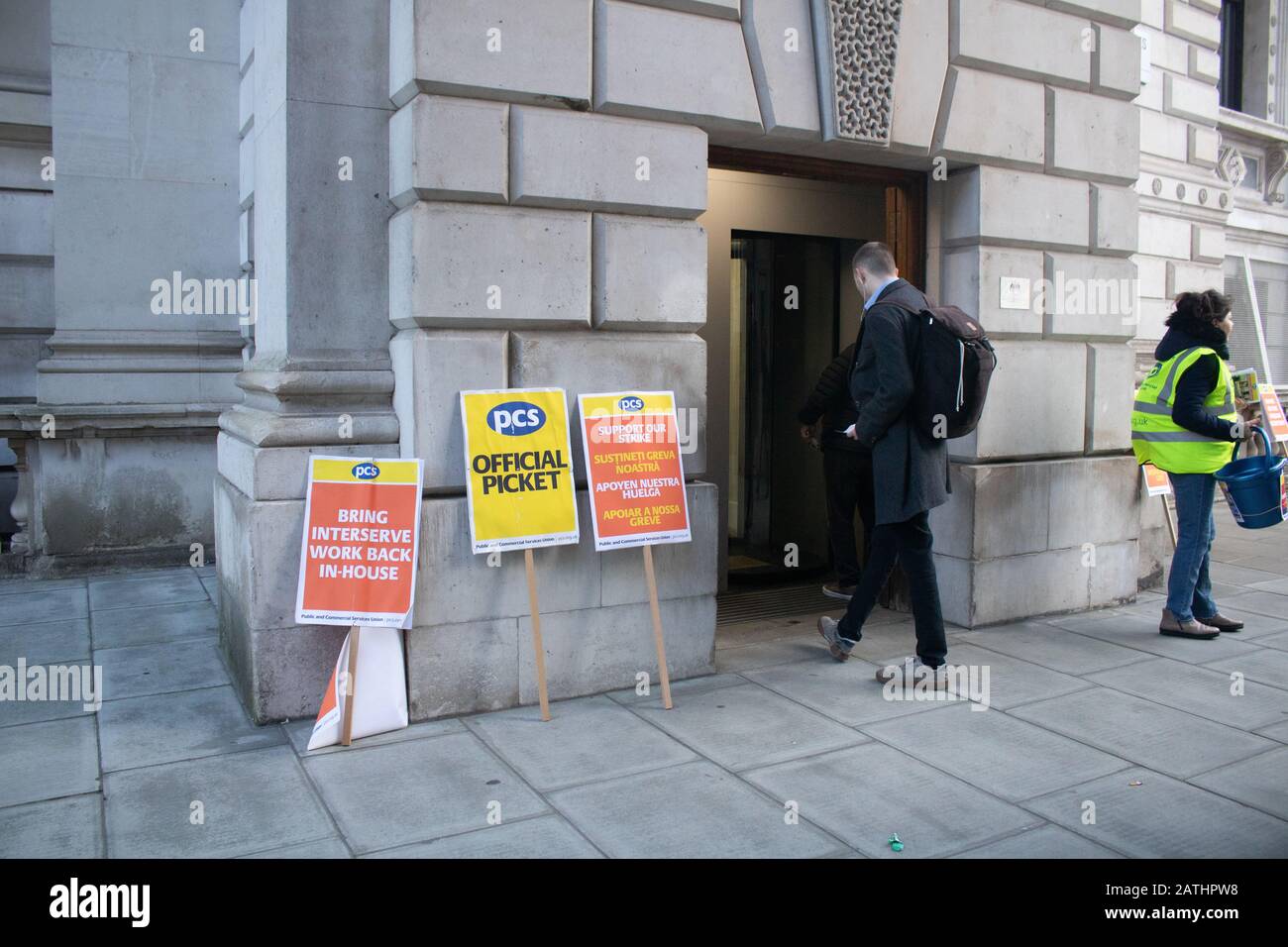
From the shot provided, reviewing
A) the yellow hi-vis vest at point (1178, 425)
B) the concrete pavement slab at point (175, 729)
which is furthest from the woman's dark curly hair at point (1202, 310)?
the concrete pavement slab at point (175, 729)

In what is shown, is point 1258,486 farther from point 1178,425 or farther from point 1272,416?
point 1272,416

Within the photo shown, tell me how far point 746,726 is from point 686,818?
110 centimetres

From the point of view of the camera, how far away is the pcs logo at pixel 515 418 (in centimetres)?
503

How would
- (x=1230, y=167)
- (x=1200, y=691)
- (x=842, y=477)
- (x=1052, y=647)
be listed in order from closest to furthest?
1. (x=1200, y=691)
2. (x=1052, y=647)
3. (x=842, y=477)
4. (x=1230, y=167)

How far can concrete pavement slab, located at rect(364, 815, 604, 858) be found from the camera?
143 inches

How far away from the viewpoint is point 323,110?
5125mm

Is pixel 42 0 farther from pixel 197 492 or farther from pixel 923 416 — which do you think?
pixel 923 416

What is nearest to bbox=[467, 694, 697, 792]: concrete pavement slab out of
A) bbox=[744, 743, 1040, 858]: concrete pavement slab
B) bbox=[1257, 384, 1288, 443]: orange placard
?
bbox=[744, 743, 1040, 858]: concrete pavement slab

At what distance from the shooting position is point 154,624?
268 inches

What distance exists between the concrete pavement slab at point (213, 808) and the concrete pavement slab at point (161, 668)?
1.20 metres

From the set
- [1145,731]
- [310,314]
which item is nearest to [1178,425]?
[1145,731]
